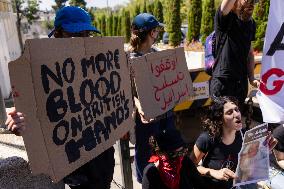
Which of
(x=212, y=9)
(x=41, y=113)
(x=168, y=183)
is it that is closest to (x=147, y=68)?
(x=168, y=183)

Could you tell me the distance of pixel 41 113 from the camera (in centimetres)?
168

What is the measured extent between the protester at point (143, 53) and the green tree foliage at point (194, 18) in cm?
1281

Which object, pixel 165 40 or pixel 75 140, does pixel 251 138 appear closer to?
pixel 75 140

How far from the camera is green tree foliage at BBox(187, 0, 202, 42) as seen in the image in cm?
1531

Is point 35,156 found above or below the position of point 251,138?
above

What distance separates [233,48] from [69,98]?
5.16ft

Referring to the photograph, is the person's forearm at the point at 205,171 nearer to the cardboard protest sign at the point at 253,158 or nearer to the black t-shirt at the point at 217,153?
the black t-shirt at the point at 217,153

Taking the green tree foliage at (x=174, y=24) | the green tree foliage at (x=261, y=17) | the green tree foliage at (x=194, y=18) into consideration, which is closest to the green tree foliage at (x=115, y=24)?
the green tree foliage at (x=174, y=24)

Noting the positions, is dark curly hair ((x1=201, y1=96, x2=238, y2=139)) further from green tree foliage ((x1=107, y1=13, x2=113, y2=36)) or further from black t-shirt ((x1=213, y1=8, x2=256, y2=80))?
green tree foliage ((x1=107, y1=13, x2=113, y2=36))

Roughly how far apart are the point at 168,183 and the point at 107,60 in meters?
0.83

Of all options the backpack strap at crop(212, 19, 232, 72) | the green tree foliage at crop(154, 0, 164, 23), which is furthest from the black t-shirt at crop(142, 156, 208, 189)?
the green tree foliage at crop(154, 0, 164, 23)

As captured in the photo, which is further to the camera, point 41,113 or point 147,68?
point 147,68

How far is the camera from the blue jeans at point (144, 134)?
299cm

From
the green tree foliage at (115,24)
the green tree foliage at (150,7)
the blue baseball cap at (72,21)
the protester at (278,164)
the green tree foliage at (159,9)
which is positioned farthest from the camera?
the green tree foliage at (115,24)
